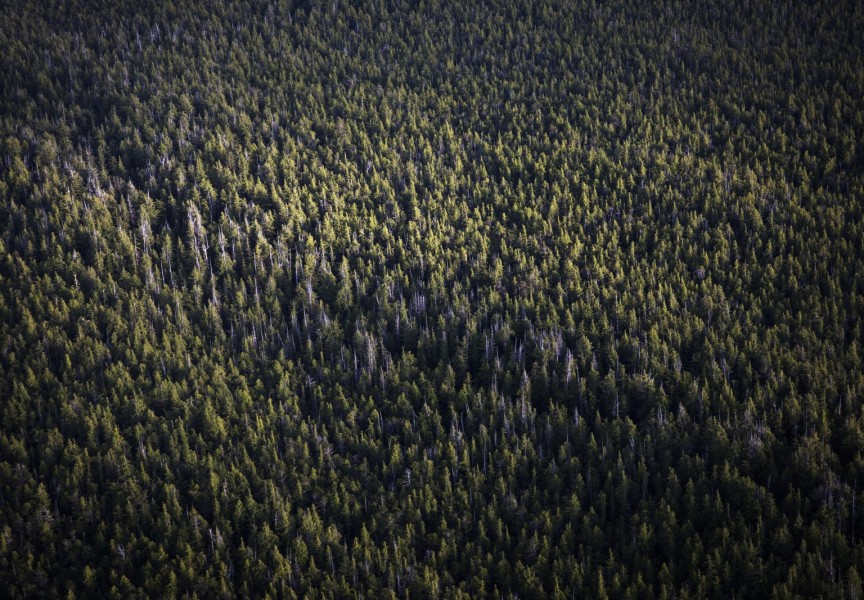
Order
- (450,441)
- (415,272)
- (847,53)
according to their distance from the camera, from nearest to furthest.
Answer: (450,441)
(415,272)
(847,53)

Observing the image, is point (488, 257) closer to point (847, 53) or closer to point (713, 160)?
point (713, 160)

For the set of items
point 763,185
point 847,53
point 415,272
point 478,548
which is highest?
point 847,53

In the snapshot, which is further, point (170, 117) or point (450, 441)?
point (170, 117)

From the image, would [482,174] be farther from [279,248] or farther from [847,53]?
[847,53]

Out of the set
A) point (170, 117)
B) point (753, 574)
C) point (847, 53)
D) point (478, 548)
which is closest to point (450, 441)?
point (478, 548)

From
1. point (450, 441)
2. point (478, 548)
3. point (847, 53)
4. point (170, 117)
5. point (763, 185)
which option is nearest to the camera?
point (478, 548)

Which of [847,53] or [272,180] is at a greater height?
[847,53]

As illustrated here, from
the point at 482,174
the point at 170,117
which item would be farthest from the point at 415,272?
the point at 170,117
